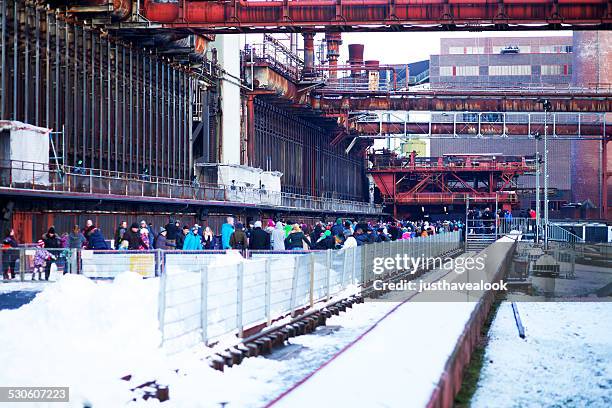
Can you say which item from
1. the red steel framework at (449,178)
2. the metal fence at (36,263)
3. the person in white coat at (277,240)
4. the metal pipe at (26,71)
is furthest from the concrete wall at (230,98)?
the red steel framework at (449,178)

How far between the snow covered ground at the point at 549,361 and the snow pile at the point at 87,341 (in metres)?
4.72

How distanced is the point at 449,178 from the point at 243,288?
8750 centimetres

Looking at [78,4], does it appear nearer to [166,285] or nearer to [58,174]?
[58,174]

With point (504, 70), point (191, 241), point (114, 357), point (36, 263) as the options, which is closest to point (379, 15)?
point (191, 241)

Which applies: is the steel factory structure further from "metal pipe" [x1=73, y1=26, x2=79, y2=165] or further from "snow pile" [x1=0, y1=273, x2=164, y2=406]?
"snow pile" [x1=0, y1=273, x2=164, y2=406]

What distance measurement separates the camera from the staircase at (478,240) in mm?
61250

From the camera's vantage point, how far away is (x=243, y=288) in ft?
53.9

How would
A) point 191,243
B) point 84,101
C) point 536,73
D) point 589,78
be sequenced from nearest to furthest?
point 191,243, point 84,101, point 589,78, point 536,73

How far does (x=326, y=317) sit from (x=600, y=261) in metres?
34.0

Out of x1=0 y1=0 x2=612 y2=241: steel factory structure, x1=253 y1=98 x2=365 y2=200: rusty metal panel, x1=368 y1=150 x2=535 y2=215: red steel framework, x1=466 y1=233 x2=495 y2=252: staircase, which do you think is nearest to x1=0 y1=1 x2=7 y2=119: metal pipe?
x1=0 y1=0 x2=612 y2=241: steel factory structure

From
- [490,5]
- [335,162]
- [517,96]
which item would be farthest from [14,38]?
[335,162]

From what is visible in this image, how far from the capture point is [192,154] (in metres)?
62.7

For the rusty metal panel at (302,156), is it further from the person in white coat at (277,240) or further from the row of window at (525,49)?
the row of window at (525,49)

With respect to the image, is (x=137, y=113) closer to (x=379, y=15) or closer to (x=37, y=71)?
(x=37, y=71)
